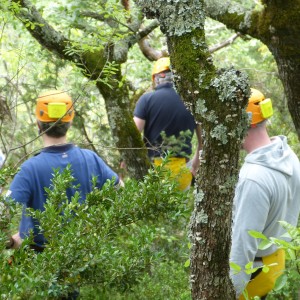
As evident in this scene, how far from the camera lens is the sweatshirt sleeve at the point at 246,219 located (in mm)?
3674

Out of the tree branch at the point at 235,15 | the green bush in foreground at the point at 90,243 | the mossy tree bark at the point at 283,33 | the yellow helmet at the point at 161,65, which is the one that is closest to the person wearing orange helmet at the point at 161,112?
the yellow helmet at the point at 161,65

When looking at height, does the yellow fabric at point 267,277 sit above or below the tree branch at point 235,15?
below

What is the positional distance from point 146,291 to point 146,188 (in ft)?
6.62

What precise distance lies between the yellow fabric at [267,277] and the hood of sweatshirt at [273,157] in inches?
23.1

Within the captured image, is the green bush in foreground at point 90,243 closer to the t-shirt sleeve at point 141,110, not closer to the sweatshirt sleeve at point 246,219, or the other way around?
the sweatshirt sleeve at point 246,219

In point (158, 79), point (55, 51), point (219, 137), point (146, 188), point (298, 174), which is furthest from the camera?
point (158, 79)

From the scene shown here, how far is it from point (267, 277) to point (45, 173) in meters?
1.70

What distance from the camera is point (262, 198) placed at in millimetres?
3695

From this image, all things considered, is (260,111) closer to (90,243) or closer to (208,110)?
(208,110)

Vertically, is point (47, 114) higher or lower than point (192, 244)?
higher

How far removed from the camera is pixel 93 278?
2650 millimetres

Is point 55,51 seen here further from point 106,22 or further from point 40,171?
point 40,171

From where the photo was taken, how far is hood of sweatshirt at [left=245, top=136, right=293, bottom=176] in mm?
3828

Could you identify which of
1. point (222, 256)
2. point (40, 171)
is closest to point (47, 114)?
point (40, 171)
